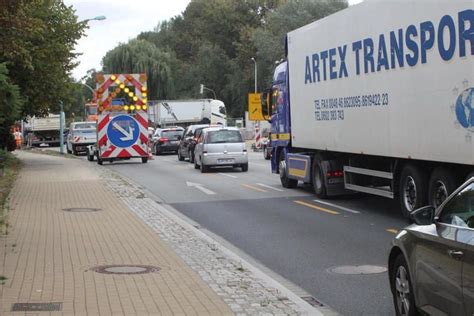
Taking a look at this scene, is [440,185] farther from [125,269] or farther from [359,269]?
[125,269]

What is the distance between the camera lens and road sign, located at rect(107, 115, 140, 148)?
31.2 metres

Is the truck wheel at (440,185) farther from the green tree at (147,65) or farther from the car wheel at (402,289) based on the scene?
the green tree at (147,65)

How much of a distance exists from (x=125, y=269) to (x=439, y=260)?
4365 mm

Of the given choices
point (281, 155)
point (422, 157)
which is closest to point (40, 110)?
point (281, 155)

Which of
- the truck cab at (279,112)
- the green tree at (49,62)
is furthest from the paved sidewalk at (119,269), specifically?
the green tree at (49,62)

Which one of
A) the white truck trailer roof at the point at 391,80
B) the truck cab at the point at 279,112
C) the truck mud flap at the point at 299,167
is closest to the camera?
the white truck trailer roof at the point at 391,80

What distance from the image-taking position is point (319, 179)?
1719 cm

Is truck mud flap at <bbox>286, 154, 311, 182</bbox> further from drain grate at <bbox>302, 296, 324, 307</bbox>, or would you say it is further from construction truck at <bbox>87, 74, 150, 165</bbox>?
construction truck at <bbox>87, 74, 150, 165</bbox>

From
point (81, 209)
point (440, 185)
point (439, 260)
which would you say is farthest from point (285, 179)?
point (439, 260)

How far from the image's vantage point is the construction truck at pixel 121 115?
30703mm

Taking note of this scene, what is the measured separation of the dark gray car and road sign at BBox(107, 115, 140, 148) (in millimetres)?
25669

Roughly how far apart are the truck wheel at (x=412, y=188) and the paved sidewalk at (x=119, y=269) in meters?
3.60

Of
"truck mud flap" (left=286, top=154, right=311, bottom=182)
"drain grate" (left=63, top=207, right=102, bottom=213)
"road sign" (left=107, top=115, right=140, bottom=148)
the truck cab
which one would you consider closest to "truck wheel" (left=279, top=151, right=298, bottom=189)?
the truck cab

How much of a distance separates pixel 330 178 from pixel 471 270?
11.8m
